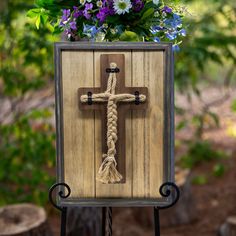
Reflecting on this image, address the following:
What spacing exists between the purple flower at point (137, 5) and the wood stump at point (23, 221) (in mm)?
1899

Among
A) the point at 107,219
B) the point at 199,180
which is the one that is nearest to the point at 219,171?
the point at 199,180

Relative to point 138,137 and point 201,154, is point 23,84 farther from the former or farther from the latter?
point 201,154

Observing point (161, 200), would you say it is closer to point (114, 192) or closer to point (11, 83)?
point (114, 192)

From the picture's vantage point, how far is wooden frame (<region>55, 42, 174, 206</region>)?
2.19 m

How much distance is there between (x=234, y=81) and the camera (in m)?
10.2

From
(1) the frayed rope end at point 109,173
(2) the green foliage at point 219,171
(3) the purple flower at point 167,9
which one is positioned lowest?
(2) the green foliage at point 219,171

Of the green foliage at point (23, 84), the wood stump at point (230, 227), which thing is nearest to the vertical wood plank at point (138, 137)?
the green foliage at point (23, 84)

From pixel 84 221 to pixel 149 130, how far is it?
71.7 inches

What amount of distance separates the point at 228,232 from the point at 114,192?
2356mm

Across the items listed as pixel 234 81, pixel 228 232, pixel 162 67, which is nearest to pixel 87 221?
pixel 228 232

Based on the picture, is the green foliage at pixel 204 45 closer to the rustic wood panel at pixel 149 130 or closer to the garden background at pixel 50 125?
the garden background at pixel 50 125

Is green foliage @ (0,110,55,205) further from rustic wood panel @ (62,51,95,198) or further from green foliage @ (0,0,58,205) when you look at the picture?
rustic wood panel @ (62,51,95,198)

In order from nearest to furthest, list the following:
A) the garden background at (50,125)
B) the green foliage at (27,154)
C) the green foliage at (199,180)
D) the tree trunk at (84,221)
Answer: the tree trunk at (84,221) → the garden background at (50,125) → the green foliage at (27,154) → the green foliage at (199,180)

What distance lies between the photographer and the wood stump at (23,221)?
368 cm
